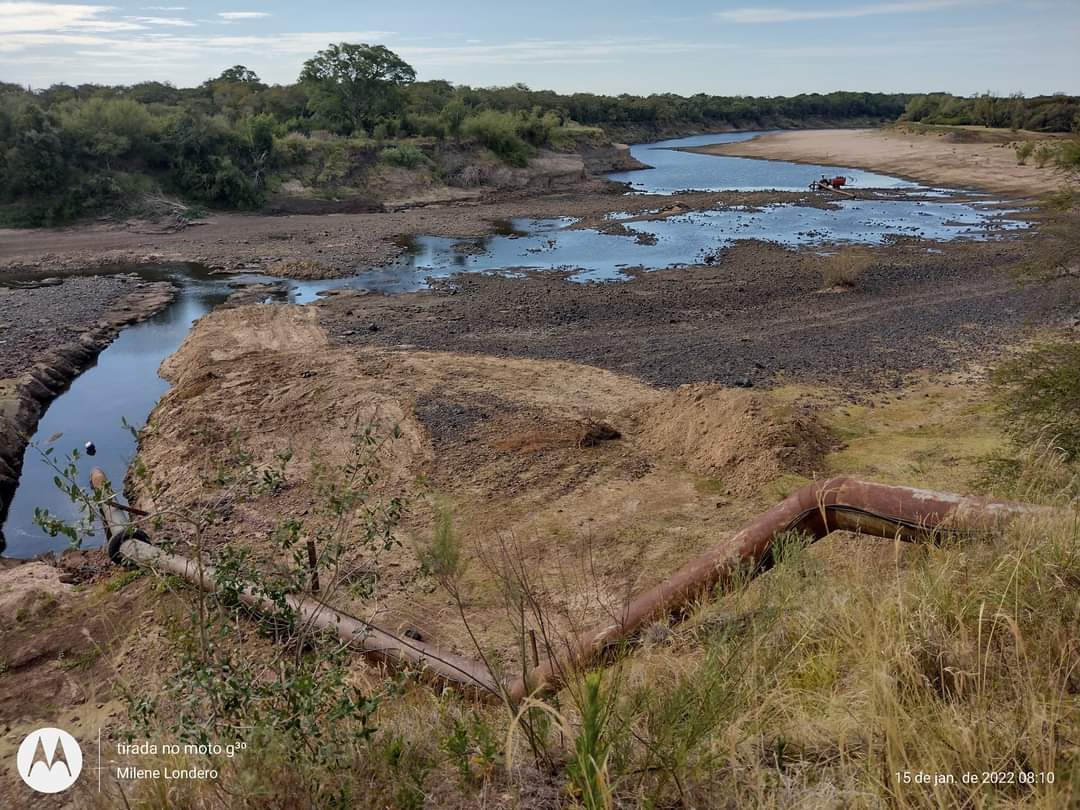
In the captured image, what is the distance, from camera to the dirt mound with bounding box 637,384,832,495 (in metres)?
9.56

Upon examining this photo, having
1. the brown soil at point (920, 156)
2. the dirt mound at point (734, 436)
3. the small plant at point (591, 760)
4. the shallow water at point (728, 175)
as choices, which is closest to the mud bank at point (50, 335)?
the dirt mound at point (734, 436)

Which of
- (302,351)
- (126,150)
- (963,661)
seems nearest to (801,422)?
(963,661)

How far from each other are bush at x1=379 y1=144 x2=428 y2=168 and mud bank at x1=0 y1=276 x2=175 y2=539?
25.7m

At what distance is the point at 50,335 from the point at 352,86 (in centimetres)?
4484

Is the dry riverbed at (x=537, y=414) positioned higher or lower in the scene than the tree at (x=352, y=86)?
lower

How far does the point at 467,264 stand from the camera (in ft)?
88.2

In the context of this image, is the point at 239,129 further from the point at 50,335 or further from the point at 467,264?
the point at 50,335

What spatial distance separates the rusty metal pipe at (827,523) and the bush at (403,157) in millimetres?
47383

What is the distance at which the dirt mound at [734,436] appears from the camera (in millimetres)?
9562

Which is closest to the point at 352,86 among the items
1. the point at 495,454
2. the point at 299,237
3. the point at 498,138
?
the point at 498,138

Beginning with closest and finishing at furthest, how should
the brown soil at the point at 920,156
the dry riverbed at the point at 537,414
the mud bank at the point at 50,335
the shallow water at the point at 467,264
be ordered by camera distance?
the dry riverbed at the point at 537,414
the shallow water at the point at 467,264
the mud bank at the point at 50,335
the brown soil at the point at 920,156

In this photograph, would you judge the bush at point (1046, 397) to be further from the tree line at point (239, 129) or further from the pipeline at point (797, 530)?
the tree line at point (239, 129)

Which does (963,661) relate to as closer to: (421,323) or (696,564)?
(696,564)

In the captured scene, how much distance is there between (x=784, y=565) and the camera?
417 cm
